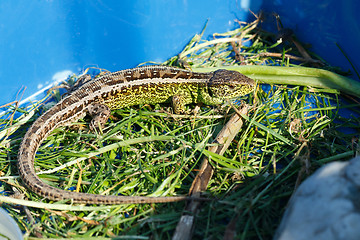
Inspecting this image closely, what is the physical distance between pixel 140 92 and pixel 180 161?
1168 mm

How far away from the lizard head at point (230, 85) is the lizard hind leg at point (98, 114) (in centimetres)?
134

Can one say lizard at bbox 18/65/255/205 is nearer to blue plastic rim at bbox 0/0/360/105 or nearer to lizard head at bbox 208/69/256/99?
lizard head at bbox 208/69/256/99

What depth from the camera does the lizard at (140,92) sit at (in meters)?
3.80

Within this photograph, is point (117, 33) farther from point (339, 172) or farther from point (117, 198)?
Answer: point (339, 172)

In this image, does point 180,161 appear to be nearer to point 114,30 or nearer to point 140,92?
point 140,92

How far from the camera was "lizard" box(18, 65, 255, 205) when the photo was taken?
380 centimetres

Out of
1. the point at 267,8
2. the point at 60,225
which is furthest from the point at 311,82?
the point at 60,225

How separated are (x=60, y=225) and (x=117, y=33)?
2819 millimetres

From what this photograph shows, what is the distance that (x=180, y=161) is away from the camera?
11.1 feet

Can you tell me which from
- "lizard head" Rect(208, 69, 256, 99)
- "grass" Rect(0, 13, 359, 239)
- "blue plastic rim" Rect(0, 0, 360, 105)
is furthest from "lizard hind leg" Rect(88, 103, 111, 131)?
"lizard head" Rect(208, 69, 256, 99)

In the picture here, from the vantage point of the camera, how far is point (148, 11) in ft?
15.3

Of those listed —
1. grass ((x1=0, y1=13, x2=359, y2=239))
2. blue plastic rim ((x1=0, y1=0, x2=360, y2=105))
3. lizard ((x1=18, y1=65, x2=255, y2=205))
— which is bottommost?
grass ((x1=0, y1=13, x2=359, y2=239))

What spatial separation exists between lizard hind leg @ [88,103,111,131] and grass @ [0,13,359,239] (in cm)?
10

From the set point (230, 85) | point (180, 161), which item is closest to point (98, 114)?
point (180, 161)
